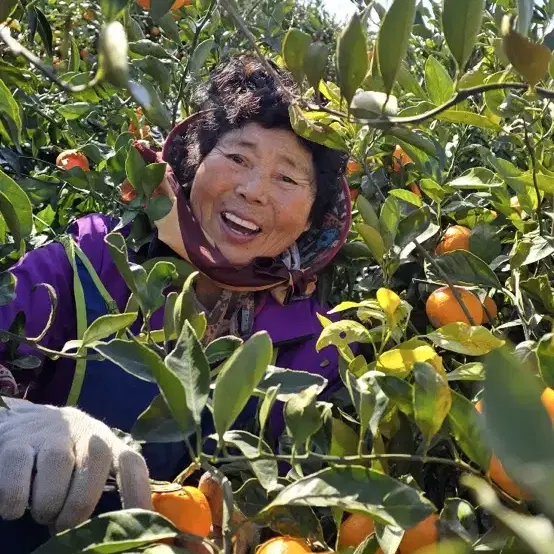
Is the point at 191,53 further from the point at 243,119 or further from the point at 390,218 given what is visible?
the point at 390,218

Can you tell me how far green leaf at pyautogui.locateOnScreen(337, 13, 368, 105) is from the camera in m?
0.55

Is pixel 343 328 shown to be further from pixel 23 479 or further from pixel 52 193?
pixel 52 193

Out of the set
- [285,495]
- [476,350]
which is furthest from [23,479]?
[476,350]

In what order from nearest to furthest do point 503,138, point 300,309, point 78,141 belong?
point 503,138 < point 300,309 < point 78,141

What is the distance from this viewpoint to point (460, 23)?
529mm

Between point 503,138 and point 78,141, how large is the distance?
897mm

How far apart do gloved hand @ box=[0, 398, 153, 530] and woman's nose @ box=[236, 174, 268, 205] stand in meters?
0.82

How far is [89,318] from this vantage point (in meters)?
1.42

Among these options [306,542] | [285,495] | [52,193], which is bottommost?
[306,542]

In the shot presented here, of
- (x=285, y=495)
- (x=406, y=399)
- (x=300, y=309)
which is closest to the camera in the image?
(x=285, y=495)

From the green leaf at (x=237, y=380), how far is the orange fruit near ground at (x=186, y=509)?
27 centimetres

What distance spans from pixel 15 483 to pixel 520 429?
1.81ft

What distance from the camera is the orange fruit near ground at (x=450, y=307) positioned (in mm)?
1098

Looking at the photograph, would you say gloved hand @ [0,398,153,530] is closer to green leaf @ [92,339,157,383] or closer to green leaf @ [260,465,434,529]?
green leaf @ [92,339,157,383]
